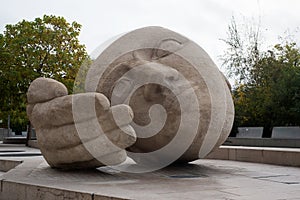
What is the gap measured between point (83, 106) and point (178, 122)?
158cm

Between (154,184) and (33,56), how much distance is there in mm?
15322

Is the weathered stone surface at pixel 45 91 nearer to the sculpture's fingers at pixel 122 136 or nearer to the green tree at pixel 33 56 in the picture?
the sculpture's fingers at pixel 122 136

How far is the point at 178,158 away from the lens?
24.6ft

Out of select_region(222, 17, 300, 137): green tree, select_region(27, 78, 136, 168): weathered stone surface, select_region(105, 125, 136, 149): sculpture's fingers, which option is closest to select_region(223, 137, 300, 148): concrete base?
select_region(222, 17, 300, 137): green tree

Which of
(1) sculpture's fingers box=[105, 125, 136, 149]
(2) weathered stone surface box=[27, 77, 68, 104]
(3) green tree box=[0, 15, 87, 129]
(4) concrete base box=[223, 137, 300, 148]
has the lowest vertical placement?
(4) concrete base box=[223, 137, 300, 148]

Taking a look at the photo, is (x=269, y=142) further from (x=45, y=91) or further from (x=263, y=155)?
(x=45, y=91)

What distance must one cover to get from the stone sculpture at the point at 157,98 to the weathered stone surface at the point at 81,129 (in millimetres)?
21

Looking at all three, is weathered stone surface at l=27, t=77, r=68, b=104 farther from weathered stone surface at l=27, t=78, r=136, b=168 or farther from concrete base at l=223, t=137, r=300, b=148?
concrete base at l=223, t=137, r=300, b=148

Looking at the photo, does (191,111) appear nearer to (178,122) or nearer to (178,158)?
(178,122)

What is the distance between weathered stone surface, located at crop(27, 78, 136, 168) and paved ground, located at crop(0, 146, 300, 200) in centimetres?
31

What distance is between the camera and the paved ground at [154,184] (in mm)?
5093

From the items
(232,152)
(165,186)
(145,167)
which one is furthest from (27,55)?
(165,186)

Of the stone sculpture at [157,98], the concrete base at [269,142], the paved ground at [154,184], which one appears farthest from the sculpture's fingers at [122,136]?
the concrete base at [269,142]

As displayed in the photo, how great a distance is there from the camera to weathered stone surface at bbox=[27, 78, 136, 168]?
6.17m
